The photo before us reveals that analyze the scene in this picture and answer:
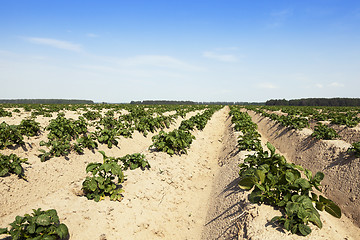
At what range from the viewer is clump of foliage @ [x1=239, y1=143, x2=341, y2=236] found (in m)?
3.57

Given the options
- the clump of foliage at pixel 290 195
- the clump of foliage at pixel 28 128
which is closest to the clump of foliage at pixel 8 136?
the clump of foliage at pixel 28 128

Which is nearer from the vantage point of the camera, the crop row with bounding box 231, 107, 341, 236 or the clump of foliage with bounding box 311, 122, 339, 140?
the crop row with bounding box 231, 107, 341, 236

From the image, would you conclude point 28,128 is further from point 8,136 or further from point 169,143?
point 169,143

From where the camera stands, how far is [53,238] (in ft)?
10.9

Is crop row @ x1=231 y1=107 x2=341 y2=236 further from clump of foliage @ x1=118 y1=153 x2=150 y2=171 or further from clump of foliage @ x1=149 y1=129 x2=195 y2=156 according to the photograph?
clump of foliage @ x1=149 y1=129 x2=195 y2=156

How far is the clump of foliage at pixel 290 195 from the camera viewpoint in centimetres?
357

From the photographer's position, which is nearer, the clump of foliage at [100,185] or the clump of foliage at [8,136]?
the clump of foliage at [100,185]

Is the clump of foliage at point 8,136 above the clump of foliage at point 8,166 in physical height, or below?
above

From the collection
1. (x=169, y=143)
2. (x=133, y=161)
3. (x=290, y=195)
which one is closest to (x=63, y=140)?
(x=133, y=161)

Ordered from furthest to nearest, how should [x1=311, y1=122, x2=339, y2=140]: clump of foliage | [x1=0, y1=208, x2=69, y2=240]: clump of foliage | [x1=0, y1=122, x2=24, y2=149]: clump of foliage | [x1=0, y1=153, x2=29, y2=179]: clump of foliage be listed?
[x1=311, y1=122, x2=339, y2=140]: clump of foliage → [x1=0, y1=122, x2=24, y2=149]: clump of foliage → [x1=0, y1=153, x2=29, y2=179]: clump of foliage → [x1=0, y1=208, x2=69, y2=240]: clump of foliage

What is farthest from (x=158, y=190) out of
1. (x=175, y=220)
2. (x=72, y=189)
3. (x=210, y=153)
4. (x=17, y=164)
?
(x=210, y=153)

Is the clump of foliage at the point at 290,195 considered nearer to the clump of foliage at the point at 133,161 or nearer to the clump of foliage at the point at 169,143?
the clump of foliage at the point at 133,161

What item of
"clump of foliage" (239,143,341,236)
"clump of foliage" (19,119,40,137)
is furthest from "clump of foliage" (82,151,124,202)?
"clump of foliage" (19,119,40,137)

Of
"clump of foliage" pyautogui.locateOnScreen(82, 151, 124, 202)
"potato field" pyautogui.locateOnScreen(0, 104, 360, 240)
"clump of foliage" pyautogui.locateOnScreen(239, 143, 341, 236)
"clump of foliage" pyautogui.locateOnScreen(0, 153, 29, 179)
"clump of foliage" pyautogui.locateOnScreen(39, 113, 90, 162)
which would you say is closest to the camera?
"clump of foliage" pyautogui.locateOnScreen(239, 143, 341, 236)
